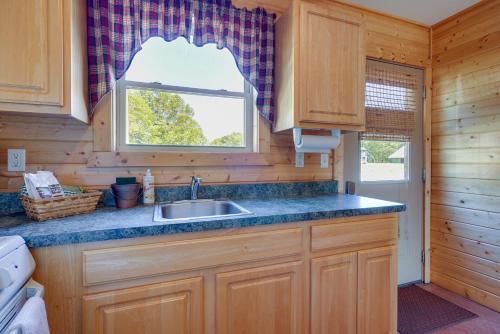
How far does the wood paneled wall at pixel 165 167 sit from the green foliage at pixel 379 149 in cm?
35

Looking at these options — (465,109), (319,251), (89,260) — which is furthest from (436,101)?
(89,260)

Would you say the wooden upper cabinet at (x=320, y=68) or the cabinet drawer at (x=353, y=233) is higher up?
the wooden upper cabinet at (x=320, y=68)

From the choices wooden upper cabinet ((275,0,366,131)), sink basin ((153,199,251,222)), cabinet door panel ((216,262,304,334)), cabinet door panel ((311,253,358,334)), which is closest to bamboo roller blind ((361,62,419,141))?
wooden upper cabinet ((275,0,366,131))

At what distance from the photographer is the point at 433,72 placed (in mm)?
2389

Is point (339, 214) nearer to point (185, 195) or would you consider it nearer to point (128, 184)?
point (185, 195)

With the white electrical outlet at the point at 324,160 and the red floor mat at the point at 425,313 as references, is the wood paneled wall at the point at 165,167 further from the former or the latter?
the red floor mat at the point at 425,313

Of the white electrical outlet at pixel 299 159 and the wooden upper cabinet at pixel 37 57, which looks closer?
the wooden upper cabinet at pixel 37 57

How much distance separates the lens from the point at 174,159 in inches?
63.9

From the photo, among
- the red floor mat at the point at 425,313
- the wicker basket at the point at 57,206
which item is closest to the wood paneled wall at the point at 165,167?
the wicker basket at the point at 57,206

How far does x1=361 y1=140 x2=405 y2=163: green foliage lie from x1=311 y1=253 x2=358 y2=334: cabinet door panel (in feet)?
3.72

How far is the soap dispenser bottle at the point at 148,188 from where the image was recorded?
1488mm

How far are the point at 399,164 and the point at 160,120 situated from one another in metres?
2.09

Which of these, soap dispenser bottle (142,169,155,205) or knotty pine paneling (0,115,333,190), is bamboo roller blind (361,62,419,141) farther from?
soap dispenser bottle (142,169,155,205)

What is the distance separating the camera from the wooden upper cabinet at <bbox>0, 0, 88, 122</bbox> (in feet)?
3.48
